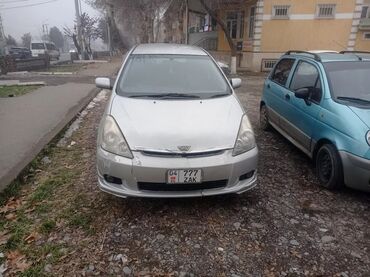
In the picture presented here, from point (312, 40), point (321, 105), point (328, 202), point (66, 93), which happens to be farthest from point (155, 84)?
point (312, 40)

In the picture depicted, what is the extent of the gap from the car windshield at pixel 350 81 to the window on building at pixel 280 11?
1619 cm

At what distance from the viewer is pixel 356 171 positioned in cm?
348

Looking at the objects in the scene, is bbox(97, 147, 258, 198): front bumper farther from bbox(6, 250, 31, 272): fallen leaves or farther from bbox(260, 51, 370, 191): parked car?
bbox(260, 51, 370, 191): parked car

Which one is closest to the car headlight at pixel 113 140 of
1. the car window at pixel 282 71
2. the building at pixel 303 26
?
the car window at pixel 282 71

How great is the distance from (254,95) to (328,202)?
7546 millimetres

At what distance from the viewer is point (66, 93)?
33.2 feet

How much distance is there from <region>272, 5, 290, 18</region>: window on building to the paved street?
43.0 feet

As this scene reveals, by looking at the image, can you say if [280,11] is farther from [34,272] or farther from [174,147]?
[34,272]

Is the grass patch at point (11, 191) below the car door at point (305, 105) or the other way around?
below

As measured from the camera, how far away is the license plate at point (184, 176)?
3.02 meters

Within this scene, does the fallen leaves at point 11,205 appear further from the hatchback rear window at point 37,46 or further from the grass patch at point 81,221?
the hatchback rear window at point 37,46

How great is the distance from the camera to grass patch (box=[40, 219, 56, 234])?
124 inches

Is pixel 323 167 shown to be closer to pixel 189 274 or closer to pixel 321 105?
pixel 321 105

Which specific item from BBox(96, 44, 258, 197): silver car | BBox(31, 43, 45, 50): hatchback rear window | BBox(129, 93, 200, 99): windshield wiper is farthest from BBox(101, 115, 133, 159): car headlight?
BBox(31, 43, 45, 50): hatchback rear window
